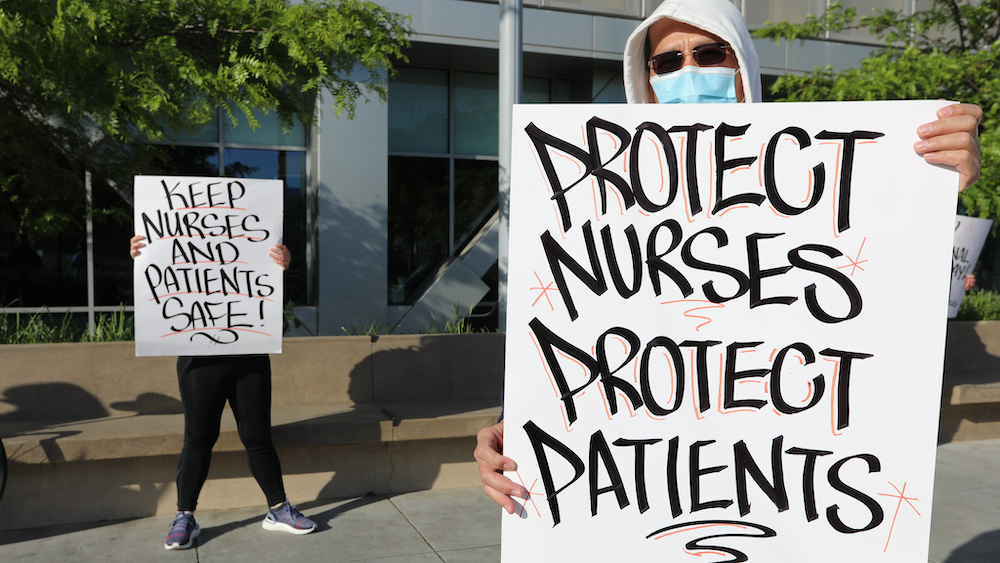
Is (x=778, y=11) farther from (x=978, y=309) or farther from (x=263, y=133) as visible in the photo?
(x=263, y=133)

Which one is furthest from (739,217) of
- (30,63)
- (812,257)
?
(30,63)

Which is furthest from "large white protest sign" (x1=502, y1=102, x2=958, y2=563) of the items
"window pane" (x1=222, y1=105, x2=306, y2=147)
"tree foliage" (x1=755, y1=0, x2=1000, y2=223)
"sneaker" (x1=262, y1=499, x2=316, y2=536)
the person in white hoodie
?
"window pane" (x1=222, y1=105, x2=306, y2=147)

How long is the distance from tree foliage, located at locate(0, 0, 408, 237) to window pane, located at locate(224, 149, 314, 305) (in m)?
5.20

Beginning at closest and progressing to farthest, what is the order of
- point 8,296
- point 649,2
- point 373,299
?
point 8,296, point 373,299, point 649,2

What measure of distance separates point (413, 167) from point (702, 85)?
9.68m

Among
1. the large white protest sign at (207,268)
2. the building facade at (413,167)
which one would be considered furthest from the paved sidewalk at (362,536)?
the building facade at (413,167)

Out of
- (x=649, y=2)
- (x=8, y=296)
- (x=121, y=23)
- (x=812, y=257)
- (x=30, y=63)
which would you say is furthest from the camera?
(x=649, y=2)

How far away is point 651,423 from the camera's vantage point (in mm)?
1599

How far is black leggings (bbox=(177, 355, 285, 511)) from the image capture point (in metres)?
4.07

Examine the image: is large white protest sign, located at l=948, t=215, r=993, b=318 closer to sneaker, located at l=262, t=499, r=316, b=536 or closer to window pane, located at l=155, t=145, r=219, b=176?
sneaker, located at l=262, t=499, r=316, b=536

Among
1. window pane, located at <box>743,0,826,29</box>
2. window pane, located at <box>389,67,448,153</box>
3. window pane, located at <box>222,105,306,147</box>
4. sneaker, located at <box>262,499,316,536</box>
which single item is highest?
window pane, located at <box>743,0,826,29</box>

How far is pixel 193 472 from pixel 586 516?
321cm

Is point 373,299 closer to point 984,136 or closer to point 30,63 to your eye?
point 30,63

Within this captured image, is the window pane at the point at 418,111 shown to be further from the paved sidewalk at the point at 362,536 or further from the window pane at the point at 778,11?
the paved sidewalk at the point at 362,536
